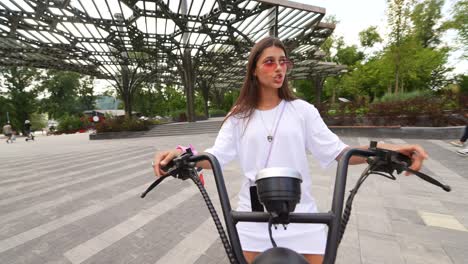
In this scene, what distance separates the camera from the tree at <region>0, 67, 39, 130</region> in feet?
124

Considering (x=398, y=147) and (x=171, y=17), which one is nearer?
(x=398, y=147)

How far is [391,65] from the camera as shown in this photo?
16.3 m

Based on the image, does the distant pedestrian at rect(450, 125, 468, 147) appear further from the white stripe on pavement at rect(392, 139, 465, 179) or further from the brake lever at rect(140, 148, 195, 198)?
the brake lever at rect(140, 148, 195, 198)

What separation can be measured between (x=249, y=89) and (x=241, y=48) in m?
19.4

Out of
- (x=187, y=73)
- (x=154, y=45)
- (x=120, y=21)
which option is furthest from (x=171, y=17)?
(x=187, y=73)

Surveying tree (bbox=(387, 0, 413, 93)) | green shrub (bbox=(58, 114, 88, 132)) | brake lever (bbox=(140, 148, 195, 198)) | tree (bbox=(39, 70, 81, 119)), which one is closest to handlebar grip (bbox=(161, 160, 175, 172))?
brake lever (bbox=(140, 148, 195, 198))

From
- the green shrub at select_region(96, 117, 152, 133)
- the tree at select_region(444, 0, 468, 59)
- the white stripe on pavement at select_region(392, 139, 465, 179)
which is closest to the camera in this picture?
the white stripe on pavement at select_region(392, 139, 465, 179)

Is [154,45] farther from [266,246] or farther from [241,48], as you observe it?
[266,246]

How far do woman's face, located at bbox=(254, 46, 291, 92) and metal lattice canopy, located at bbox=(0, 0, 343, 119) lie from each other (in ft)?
41.7

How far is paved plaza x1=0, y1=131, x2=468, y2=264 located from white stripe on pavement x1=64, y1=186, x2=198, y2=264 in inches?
0.5

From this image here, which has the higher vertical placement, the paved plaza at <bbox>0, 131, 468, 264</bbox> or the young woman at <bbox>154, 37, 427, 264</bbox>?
the young woman at <bbox>154, 37, 427, 264</bbox>

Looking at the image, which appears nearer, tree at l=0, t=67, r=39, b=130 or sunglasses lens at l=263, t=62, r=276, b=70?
sunglasses lens at l=263, t=62, r=276, b=70

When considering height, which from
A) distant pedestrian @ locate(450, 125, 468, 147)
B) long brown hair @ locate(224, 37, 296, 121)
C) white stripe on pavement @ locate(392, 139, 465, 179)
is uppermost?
long brown hair @ locate(224, 37, 296, 121)

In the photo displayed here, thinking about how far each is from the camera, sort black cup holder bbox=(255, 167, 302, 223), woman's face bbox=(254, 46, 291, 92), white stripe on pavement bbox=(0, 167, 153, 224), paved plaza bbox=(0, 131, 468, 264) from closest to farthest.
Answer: black cup holder bbox=(255, 167, 302, 223), woman's face bbox=(254, 46, 291, 92), paved plaza bbox=(0, 131, 468, 264), white stripe on pavement bbox=(0, 167, 153, 224)
